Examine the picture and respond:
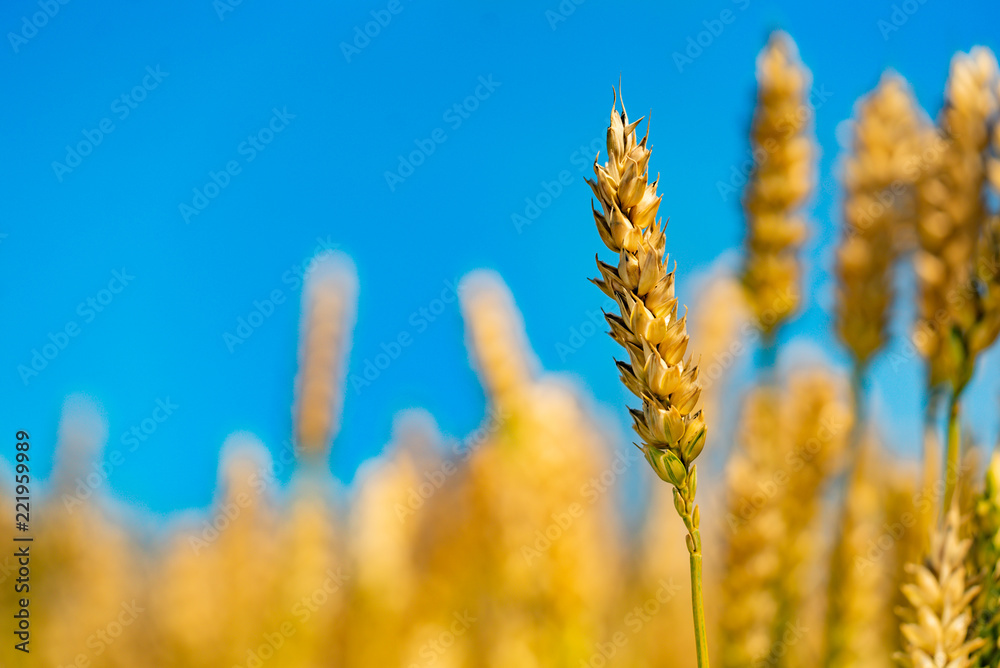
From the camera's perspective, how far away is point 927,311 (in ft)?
3.73

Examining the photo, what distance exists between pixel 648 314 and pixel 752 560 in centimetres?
100

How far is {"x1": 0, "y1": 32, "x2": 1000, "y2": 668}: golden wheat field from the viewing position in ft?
2.63

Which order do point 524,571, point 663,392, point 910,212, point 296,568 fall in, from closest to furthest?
point 663,392 → point 910,212 → point 524,571 → point 296,568

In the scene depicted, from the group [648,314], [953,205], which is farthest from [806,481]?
[648,314]

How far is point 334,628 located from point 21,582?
3.96 feet

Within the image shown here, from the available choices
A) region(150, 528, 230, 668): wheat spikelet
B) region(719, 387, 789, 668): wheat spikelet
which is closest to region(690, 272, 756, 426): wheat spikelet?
region(719, 387, 789, 668): wheat spikelet

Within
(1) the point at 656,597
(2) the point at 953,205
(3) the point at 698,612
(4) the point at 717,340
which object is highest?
(4) the point at 717,340

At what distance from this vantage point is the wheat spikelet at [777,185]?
165 centimetres

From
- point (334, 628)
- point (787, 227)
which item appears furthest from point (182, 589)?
point (787, 227)

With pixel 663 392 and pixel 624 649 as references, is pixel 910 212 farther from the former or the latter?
pixel 624 649

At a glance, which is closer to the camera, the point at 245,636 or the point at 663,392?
the point at 663,392

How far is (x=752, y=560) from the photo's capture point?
142 cm

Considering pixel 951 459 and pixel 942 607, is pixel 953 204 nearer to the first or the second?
pixel 951 459

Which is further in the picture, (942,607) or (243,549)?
(243,549)
